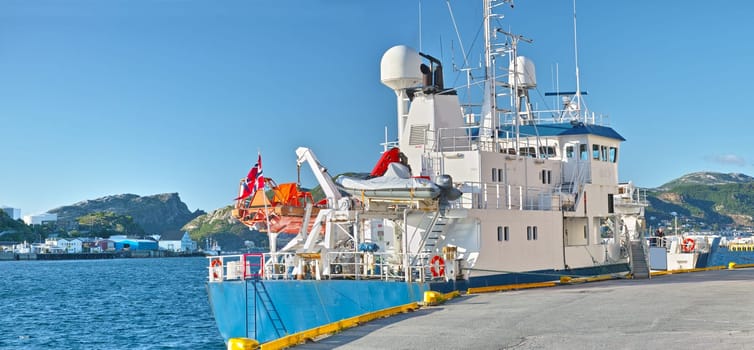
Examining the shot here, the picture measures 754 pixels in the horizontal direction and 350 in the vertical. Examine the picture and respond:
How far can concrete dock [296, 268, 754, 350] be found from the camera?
47.0ft

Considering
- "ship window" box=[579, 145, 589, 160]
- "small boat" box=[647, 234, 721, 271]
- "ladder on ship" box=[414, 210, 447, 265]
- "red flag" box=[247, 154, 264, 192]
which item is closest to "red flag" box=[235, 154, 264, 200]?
"red flag" box=[247, 154, 264, 192]

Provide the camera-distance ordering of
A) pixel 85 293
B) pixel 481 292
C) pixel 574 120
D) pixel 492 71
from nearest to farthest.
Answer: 1. pixel 481 292
2. pixel 492 71
3. pixel 574 120
4. pixel 85 293

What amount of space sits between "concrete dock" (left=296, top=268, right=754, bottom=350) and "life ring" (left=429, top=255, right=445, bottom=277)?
6.22ft

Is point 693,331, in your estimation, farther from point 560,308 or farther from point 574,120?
point 574,120

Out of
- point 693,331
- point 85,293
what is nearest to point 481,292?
point 693,331

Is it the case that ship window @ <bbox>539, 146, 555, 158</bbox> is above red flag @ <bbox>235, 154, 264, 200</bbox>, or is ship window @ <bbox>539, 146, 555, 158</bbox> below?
above

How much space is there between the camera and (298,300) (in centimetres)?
2438

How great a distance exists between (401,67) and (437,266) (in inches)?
383

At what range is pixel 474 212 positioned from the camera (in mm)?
25938

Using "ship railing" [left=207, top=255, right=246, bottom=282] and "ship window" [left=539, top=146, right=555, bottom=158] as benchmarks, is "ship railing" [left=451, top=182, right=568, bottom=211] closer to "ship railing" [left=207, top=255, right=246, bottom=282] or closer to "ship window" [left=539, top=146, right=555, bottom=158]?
"ship window" [left=539, top=146, right=555, bottom=158]

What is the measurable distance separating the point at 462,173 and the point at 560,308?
370 inches

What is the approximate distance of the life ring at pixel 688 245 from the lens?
5309 centimetres

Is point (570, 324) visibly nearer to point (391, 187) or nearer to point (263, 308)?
point (391, 187)

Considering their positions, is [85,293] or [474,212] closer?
[474,212]
